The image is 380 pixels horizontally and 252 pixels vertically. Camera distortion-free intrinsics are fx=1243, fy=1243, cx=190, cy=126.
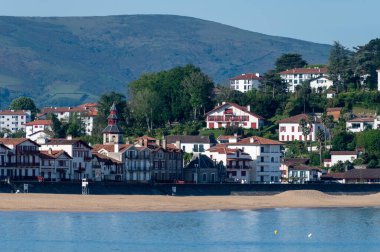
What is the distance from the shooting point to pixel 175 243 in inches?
2491

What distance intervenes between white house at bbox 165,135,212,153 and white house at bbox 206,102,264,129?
51.7ft

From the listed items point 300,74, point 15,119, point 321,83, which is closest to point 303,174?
point 321,83

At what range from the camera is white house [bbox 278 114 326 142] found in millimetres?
134125

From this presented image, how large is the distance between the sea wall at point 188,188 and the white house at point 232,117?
3486cm

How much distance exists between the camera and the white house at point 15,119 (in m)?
179

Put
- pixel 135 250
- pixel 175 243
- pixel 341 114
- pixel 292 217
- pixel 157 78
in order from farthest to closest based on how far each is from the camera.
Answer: pixel 157 78, pixel 341 114, pixel 292 217, pixel 175 243, pixel 135 250

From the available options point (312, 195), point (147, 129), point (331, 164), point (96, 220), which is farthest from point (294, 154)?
point (96, 220)

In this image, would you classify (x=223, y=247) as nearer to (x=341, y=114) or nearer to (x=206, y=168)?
(x=206, y=168)

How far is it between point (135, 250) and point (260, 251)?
611 cm

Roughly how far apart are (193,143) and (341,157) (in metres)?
14.8

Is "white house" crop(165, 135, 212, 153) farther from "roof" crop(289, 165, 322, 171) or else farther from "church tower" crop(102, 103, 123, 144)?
"roof" crop(289, 165, 322, 171)

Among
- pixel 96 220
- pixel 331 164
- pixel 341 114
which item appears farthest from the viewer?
pixel 341 114

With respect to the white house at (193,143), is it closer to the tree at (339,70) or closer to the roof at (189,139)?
the roof at (189,139)

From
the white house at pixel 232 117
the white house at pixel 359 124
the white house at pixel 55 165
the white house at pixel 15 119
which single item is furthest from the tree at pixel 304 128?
the white house at pixel 15 119
